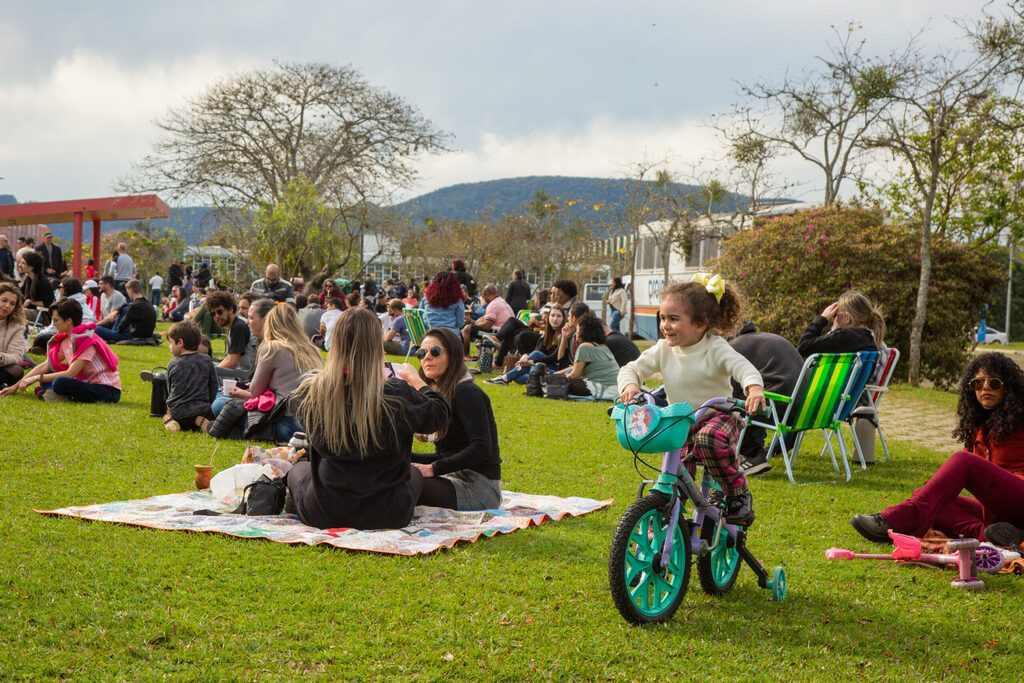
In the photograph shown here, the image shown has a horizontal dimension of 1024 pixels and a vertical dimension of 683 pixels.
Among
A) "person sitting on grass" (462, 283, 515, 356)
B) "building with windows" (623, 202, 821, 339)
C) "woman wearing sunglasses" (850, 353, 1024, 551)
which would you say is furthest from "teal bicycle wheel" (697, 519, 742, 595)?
"building with windows" (623, 202, 821, 339)

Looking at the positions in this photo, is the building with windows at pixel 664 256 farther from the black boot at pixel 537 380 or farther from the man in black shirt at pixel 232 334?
the man in black shirt at pixel 232 334

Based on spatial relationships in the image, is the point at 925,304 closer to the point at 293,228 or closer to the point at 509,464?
the point at 509,464

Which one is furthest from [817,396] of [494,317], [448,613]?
[494,317]

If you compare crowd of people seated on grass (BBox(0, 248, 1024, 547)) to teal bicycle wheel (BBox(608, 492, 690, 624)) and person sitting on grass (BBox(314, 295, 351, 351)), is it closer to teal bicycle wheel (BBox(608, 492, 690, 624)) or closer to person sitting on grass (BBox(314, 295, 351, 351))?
teal bicycle wheel (BBox(608, 492, 690, 624))

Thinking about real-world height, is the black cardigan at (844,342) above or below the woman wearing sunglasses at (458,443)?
above

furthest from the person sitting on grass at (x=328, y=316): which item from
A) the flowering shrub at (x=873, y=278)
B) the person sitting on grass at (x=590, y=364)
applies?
the flowering shrub at (x=873, y=278)

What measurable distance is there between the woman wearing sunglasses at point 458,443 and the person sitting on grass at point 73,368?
576 centimetres

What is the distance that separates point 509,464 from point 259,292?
30.4ft

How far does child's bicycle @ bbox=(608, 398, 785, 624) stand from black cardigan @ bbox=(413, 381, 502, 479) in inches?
72.8

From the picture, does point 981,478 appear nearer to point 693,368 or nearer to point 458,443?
point 693,368

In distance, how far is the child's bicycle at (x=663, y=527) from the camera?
147 inches

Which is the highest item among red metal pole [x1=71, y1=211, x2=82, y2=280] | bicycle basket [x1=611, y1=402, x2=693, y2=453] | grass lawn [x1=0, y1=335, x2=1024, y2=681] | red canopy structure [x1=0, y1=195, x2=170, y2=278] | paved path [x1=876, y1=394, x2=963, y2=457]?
red canopy structure [x1=0, y1=195, x2=170, y2=278]

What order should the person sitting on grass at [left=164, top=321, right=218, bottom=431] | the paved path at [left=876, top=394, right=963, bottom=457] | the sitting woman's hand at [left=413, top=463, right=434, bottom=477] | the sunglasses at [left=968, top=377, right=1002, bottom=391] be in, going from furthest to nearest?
the paved path at [left=876, top=394, right=963, bottom=457] → the person sitting on grass at [left=164, top=321, right=218, bottom=431] → the sitting woman's hand at [left=413, top=463, right=434, bottom=477] → the sunglasses at [left=968, top=377, right=1002, bottom=391]

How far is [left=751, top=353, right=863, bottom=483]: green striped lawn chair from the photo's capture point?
7.56 m
